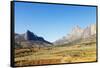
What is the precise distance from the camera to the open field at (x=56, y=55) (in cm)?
238

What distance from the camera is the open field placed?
2.38 m

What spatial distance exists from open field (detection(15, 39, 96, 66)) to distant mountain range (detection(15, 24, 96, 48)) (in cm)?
5

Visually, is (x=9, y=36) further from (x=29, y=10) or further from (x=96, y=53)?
(x=96, y=53)

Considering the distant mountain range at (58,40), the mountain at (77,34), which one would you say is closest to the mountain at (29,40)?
the distant mountain range at (58,40)

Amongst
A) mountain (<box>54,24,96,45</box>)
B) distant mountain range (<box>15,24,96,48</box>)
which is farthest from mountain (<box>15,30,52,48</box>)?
mountain (<box>54,24,96,45</box>)

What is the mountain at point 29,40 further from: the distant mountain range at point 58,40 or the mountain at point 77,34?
the mountain at point 77,34

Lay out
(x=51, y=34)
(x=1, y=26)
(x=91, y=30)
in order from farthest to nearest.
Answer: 1. (x=91, y=30)
2. (x=51, y=34)
3. (x=1, y=26)

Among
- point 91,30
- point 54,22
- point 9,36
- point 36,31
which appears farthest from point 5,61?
point 91,30

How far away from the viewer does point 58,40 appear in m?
2.51

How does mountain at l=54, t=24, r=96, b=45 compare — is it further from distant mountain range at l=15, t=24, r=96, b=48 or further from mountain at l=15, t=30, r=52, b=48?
mountain at l=15, t=30, r=52, b=48

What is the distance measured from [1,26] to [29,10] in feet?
1.10

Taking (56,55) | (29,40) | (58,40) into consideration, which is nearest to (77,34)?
(58,40)

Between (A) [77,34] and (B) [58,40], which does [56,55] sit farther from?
(A) [77,34]

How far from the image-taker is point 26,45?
7.86 ft
